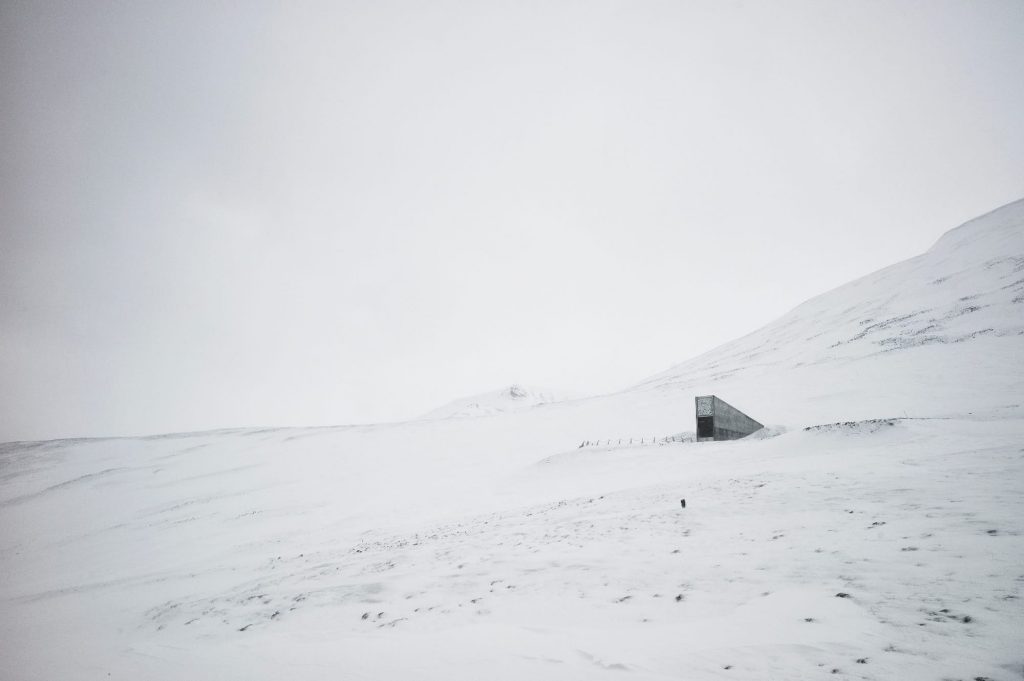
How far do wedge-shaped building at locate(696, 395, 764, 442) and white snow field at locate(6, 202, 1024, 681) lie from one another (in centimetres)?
197

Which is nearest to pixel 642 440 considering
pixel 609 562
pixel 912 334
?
pixel 609 562

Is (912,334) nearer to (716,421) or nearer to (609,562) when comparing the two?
(716,421)

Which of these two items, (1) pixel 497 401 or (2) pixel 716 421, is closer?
(2) pixel 716 421

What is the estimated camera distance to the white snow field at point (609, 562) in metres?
4.48

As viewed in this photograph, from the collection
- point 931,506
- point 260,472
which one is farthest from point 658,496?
point 260,472

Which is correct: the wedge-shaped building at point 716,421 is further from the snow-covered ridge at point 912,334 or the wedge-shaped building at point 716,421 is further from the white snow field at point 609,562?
the snow-covered ridge at point 912,334

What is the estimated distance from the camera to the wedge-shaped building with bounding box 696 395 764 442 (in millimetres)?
21562

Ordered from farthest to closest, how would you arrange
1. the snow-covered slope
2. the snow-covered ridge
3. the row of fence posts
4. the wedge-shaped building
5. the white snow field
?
the snow-covered slope < the snow-covered ridge < the row of fence posts < the wedge-shaped building < the white snow field

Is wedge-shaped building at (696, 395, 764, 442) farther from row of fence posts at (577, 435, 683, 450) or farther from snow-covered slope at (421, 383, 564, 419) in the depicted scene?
snow-covered slope at (421, 383, 564, 419)

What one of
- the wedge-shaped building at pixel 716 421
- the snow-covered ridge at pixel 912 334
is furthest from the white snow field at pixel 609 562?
the wedge-shaped building at pixel 716 421

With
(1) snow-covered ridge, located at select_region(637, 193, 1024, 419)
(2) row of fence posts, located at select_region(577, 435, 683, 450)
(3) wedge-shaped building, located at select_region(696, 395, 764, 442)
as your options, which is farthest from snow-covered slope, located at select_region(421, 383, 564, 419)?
(3) wedge-shaped building, located at select_region(696, 395, 764, 442)

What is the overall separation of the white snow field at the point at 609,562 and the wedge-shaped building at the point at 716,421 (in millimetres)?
A: 1973

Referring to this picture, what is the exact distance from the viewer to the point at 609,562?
289 inches

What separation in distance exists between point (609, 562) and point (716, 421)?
16843 millimetres
